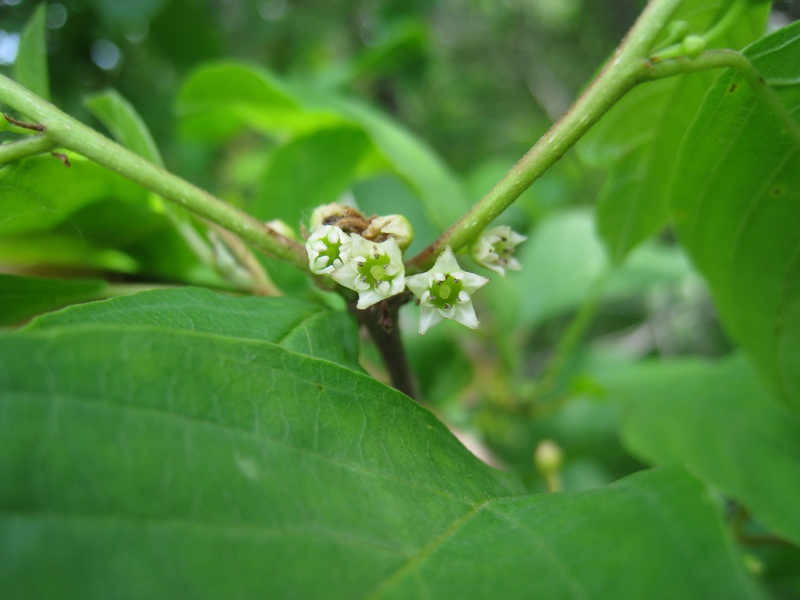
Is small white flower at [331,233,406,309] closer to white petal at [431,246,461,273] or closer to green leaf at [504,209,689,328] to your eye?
white petal at [431,246,461,273]

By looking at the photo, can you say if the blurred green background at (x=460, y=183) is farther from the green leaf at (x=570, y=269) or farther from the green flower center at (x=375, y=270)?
the green flower center at (x=375, y=270)

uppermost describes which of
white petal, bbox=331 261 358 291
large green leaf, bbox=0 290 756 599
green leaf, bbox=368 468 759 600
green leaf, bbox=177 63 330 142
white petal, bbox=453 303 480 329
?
green leaf, bbox=177 63 330 142

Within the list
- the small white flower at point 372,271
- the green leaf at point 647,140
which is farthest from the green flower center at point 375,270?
the green leaf at point 647,140

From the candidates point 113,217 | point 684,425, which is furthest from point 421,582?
point 684,425

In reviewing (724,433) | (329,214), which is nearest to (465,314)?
(329,214)

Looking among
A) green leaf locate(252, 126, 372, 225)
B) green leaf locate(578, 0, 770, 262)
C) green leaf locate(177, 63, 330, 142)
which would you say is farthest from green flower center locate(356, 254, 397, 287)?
green leaf locate(177, 63, 330, 142)

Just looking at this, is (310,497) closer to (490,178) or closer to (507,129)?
(490,178)

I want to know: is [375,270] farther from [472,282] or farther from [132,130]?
[132,130]

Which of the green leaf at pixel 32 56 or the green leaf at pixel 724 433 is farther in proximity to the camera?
the green leaf at pixel 724 433
